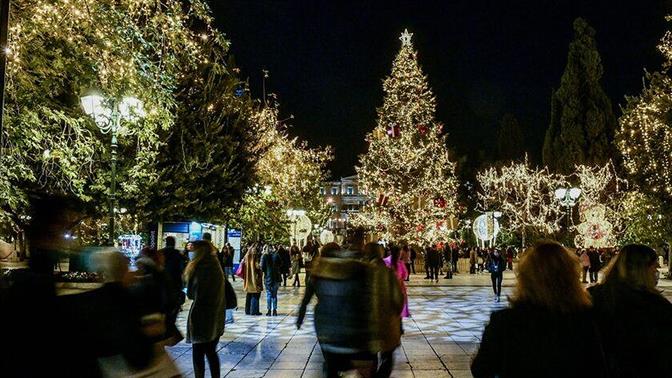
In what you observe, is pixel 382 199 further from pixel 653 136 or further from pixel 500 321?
pixel 500 321

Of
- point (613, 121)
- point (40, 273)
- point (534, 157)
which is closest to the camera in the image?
point (40, 273)

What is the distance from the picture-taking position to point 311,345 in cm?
1186

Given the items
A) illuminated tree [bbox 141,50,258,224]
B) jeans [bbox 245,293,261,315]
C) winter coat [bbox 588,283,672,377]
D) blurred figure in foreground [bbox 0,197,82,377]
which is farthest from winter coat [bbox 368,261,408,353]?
illuminated tree [bbox 141,50,258,224]

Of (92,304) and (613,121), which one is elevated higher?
(613,121)

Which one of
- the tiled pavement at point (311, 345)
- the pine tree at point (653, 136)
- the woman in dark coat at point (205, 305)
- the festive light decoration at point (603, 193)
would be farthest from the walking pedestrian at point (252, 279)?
the festive light decoration at point (603, 193)

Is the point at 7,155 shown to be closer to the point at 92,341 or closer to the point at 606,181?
the point at 92,341

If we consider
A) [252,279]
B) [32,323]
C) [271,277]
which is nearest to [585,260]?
[271,277]

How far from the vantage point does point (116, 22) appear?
10398 mm

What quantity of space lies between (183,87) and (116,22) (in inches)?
719

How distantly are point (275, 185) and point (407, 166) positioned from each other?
8474 mm

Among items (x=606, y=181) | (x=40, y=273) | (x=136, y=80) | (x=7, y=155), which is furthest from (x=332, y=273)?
(x=606, y=181)

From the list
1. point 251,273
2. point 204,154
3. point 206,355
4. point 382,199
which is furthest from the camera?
point 382,199

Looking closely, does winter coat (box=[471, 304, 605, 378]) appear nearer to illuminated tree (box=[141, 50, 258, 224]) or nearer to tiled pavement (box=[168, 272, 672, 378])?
tiled pavement (box=[168, 272, 672, 378])

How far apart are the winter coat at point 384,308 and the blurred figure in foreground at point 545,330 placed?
270cm
